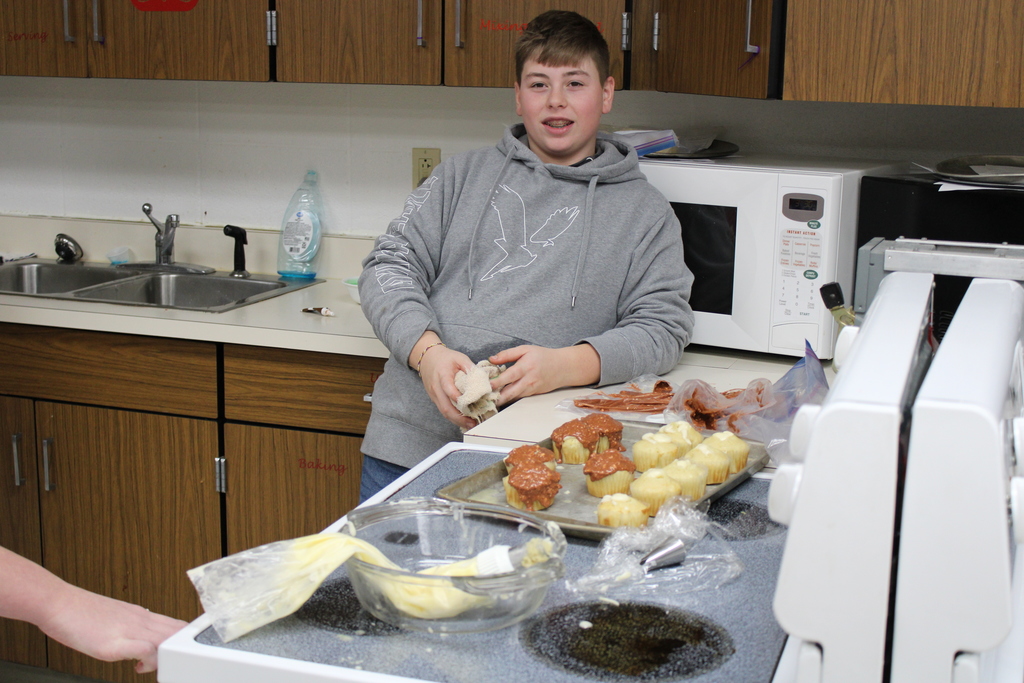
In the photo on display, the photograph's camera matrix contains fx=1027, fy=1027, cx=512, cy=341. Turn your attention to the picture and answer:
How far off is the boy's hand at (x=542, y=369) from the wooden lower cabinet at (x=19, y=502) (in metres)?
1.23

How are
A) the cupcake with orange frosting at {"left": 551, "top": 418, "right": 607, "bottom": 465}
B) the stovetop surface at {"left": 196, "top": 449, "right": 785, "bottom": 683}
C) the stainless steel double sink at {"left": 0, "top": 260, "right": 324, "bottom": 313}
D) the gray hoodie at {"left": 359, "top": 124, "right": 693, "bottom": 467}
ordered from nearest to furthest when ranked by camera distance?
1. the stovetop surface at {"left": 196, "top": 449, "right": 785, "bottom": 683}
2. the cupcake with orange frosting at {"left": 551, "top": 418, "right": 607, "bottom": 465}
3. the gray hoodie at {"left": 359, "top": 124, "right": 693, "bottom": 467}
4. the stainless steel double sink at {"left": 0, "top": 260, "right": 324, "bottom": 313}

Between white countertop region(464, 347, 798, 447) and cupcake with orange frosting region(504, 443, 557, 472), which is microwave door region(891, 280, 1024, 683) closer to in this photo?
cupcake with orange frosting region(504, 443, 557, 472)

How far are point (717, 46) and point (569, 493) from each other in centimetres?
105

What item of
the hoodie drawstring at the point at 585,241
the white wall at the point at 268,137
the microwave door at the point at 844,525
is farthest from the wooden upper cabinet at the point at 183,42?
the microwave door at the point at 844,525

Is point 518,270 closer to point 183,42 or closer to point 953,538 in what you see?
point 183,42

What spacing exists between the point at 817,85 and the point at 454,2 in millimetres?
765

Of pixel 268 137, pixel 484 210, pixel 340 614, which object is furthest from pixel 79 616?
pixel 268 137

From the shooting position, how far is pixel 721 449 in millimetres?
1137

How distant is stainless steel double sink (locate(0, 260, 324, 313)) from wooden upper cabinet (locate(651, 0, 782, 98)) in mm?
1035

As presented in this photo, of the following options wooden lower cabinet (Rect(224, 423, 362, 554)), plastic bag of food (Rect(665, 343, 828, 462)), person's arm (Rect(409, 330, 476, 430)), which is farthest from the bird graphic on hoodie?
wooden lower cabinet (Rect(224, 423, 362, 554))

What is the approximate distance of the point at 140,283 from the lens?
2.55 meters

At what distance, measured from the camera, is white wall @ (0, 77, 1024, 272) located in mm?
2254

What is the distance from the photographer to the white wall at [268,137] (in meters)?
2.25

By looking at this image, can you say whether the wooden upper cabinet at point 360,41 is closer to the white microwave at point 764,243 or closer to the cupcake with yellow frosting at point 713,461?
the white microwave at point 764,243
